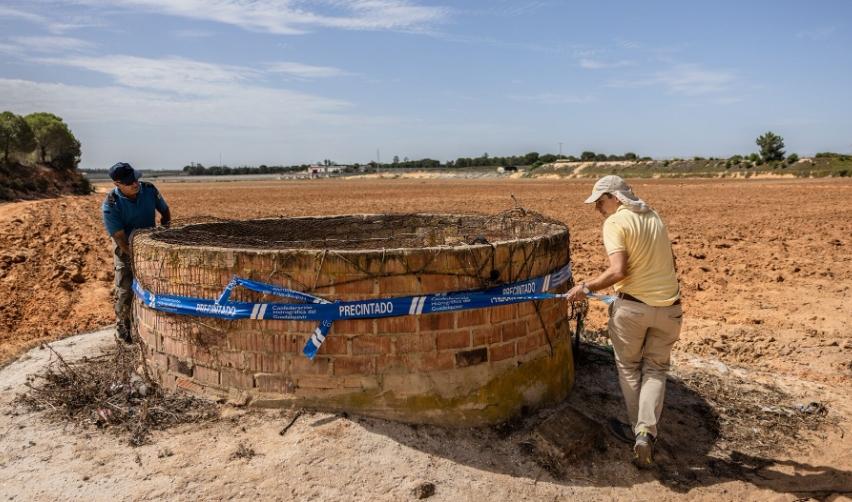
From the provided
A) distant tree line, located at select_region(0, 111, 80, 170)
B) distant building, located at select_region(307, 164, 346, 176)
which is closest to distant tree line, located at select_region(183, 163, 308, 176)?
distant building, located at select_region(307, 164, 346, 176)

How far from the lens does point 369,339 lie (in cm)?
421

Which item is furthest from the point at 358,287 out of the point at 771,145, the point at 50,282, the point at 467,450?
the point at 771,145

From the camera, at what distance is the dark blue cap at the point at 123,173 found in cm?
547

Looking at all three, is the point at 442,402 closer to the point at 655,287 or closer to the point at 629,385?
the point at 629,385

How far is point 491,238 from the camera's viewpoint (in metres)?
7.09

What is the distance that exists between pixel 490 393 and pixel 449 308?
71 centimetres

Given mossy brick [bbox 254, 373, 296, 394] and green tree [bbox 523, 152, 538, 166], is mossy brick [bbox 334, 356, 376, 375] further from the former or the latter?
green tree [bbox 523, 152, 538, 166]

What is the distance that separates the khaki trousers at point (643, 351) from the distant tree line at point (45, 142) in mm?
48280

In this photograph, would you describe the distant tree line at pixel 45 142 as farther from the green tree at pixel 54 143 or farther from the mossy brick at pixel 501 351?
the mossy brick at pixel 501 351

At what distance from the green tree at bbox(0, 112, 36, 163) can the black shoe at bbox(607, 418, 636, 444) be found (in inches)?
1801

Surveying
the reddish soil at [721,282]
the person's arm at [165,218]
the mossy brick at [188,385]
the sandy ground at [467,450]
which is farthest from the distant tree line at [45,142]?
the mossy brick at [188,385]

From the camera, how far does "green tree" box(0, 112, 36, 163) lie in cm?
4109

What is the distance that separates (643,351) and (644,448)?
2.11 ft

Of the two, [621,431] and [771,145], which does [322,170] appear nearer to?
[771,145]
